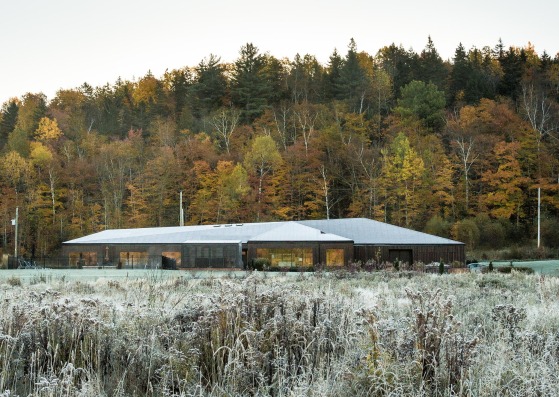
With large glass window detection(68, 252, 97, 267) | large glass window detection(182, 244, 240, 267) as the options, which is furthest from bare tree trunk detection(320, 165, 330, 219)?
large glass window detection(68, 252, 97, 267)

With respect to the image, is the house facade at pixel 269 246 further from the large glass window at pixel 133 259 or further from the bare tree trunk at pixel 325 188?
the bare tree trunk at pixel 325 188

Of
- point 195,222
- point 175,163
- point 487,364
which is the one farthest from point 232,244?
point 487,364

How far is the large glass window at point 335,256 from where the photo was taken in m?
41.1

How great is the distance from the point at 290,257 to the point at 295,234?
1.68m

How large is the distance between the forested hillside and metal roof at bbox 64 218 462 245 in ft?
33.3

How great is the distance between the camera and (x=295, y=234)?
4191cm

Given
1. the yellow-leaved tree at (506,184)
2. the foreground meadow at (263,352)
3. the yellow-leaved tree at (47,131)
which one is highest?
the yellow-leaved tree at (47,131)

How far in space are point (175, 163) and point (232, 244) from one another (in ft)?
77.3

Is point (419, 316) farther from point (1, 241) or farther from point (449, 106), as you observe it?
point (449, 106)

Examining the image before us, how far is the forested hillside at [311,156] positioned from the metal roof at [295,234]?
33.3 ft

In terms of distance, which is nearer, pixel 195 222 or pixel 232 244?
pixel 232 244

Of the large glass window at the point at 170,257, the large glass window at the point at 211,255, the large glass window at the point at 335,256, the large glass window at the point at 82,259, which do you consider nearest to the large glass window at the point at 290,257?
the large glass window at the point at 335,256

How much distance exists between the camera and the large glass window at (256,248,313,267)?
40.9 m

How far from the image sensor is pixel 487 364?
627cm
